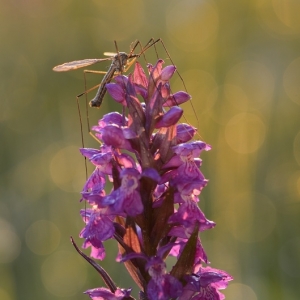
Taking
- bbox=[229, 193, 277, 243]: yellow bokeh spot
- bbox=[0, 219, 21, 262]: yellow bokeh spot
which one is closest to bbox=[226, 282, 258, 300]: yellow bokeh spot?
bbox=[229, 193, 277, 243]: yellow bokeh spot

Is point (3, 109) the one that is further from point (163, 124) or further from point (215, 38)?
point (163, 124)

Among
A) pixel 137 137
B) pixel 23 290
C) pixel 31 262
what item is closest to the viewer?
pixel 137 137

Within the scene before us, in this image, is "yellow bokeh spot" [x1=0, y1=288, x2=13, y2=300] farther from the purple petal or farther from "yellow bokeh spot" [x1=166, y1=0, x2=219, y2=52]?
"yellow bokeh spot" [x1=166, y1=0, x2=219, y2=52]

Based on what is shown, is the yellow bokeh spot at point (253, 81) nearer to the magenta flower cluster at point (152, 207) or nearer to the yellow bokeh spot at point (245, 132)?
the yellow bokeh spot at point (245, 132)

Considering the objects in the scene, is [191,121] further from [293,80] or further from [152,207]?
[152,207]

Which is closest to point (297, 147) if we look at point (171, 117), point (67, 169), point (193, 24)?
point (193, 24)

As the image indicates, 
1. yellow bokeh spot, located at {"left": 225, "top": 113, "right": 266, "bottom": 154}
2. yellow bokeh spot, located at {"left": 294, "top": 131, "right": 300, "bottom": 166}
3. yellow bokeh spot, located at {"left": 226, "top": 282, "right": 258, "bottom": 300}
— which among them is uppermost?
yellow bokeh spot, located at {"left": 225, "top": 113, "right": 266, "bottom": 154}

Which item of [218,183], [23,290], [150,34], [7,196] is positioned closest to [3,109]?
[7,196]
